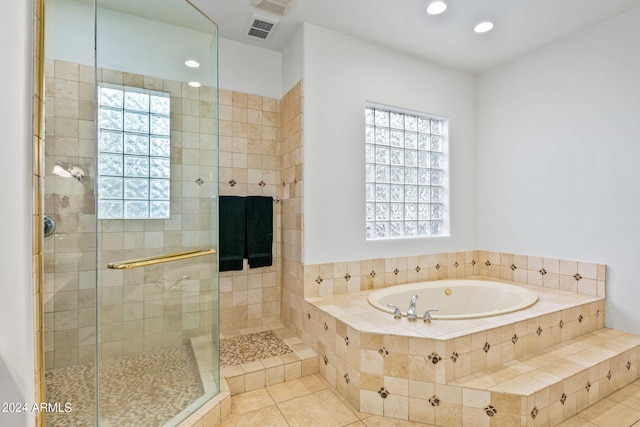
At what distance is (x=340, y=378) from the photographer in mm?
2029

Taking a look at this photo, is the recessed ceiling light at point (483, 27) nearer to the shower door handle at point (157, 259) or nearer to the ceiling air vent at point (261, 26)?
the ceiling air vent at point (261, 26)

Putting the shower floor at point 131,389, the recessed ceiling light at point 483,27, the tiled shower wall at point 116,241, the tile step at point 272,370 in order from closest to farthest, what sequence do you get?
the tiled shower wall at point 116,241 < the shower floor at point 131,389 < the tile step at point 272,370 < the recessed ceiling light at point 483,27

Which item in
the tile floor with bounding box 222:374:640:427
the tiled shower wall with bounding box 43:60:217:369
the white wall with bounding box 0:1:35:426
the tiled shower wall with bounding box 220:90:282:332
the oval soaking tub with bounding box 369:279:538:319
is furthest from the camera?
the tiled shower wall with bounding box 220:90:282:332

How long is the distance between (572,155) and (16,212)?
3.65 metres

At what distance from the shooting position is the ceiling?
7.50ft

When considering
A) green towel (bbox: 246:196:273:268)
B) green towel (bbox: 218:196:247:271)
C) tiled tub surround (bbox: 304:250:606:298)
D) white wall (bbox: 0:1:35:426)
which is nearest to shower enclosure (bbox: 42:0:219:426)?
white wall (bbox: 0:1:35:426)

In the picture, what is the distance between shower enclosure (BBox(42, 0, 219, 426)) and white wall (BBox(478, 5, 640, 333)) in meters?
2.86

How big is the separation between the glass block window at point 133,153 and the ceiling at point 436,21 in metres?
1.01

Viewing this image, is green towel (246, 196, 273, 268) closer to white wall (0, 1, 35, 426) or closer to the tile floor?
the tile floor

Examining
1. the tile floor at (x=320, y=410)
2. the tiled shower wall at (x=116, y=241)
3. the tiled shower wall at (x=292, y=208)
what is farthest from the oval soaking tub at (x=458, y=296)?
the tiled shower wall at (x=116, y=241)

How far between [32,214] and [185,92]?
1.23 m

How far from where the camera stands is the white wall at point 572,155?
2.39 meters

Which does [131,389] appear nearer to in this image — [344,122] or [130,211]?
[130,211]

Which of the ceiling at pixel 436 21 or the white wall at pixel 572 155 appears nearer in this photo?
the ceiling at pixel 436 21
